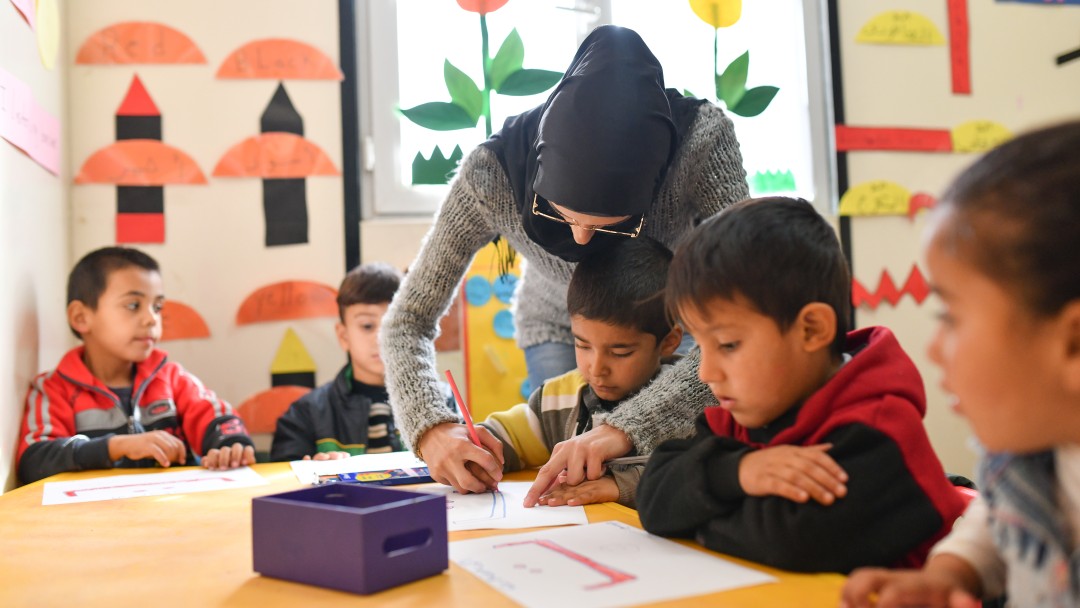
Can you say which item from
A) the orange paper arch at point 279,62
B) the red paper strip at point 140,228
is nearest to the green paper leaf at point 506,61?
the orange paper arch at point 279,62

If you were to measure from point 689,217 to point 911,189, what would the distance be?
135 centimetres

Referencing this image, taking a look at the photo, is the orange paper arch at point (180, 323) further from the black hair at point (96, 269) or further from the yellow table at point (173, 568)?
the yellow table at point (173, 568)

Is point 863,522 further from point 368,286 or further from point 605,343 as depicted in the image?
point 368,286

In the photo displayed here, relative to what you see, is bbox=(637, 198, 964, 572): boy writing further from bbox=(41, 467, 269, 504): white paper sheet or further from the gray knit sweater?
bbox=(41, 467, 269, 504): white paper sheet

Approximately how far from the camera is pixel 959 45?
8.18 feet

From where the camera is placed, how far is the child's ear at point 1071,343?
49 cm

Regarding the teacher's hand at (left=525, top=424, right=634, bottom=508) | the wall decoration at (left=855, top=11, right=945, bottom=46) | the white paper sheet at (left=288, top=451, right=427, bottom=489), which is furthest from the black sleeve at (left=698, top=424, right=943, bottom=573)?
the wall decoration at (left=855, top=11, right=945, bottom=46)

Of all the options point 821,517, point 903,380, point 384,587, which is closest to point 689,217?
point 903,380

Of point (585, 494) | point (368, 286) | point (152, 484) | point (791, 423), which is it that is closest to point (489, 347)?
point (368, 286)

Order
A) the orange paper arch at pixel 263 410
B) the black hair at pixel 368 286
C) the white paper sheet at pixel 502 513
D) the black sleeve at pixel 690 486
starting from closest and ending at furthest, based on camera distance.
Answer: the black sleeve at pixel 690 486
the white paper sheet at pixel 502 513
the black hair at pixel 368 286
the orange paper arch at pixel 263 410

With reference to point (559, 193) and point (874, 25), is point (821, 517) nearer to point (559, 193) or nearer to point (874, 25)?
point (559, 193)

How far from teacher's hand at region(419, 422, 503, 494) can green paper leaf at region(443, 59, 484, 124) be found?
Result: 4.12 ft

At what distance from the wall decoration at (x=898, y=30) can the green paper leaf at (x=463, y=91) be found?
1.08m

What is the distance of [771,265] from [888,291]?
177cm
